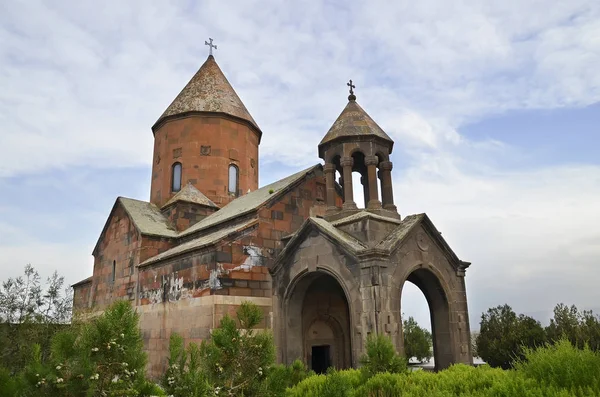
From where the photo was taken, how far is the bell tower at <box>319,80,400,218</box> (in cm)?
1020

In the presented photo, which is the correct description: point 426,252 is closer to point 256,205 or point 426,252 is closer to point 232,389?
point 256,205

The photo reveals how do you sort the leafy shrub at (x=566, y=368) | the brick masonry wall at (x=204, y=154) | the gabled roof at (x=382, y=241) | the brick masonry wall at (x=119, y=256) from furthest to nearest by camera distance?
the brick masonry wall at (x=204, y=154), the brick masonry wall at (x=119, y=256), the gabled roof at (x=382, y=241), the leafy shrub at (x=566, y=368)

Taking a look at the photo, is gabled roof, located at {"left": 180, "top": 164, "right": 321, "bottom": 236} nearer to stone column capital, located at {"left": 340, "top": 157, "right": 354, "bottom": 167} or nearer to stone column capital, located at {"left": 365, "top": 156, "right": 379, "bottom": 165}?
stone column capital, located at {"left": 340, "top": 157, "right": 354, "bottom": 167}

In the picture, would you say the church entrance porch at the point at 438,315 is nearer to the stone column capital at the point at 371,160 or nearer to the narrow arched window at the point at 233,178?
the stone column capital at the point at 371,160

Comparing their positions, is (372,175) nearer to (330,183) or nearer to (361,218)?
(330,183)

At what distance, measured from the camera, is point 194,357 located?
4.44 metres

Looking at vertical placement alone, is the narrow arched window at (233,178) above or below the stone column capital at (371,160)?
above

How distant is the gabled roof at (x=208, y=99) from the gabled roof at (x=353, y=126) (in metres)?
6.81

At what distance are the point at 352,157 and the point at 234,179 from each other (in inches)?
281

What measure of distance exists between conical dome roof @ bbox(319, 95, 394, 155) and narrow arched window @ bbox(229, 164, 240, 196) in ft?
21.3

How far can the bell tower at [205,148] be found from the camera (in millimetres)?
16094

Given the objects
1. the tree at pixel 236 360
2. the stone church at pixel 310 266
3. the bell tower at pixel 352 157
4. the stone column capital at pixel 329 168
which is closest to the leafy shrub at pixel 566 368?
the tree at pixel 236 360

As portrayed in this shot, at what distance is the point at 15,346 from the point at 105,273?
5.81 metres

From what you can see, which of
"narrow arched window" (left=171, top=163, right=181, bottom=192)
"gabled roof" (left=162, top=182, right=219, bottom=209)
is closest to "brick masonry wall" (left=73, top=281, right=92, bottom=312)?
"gabled roof" (left=162, top=182, right=219, bottom=209)
